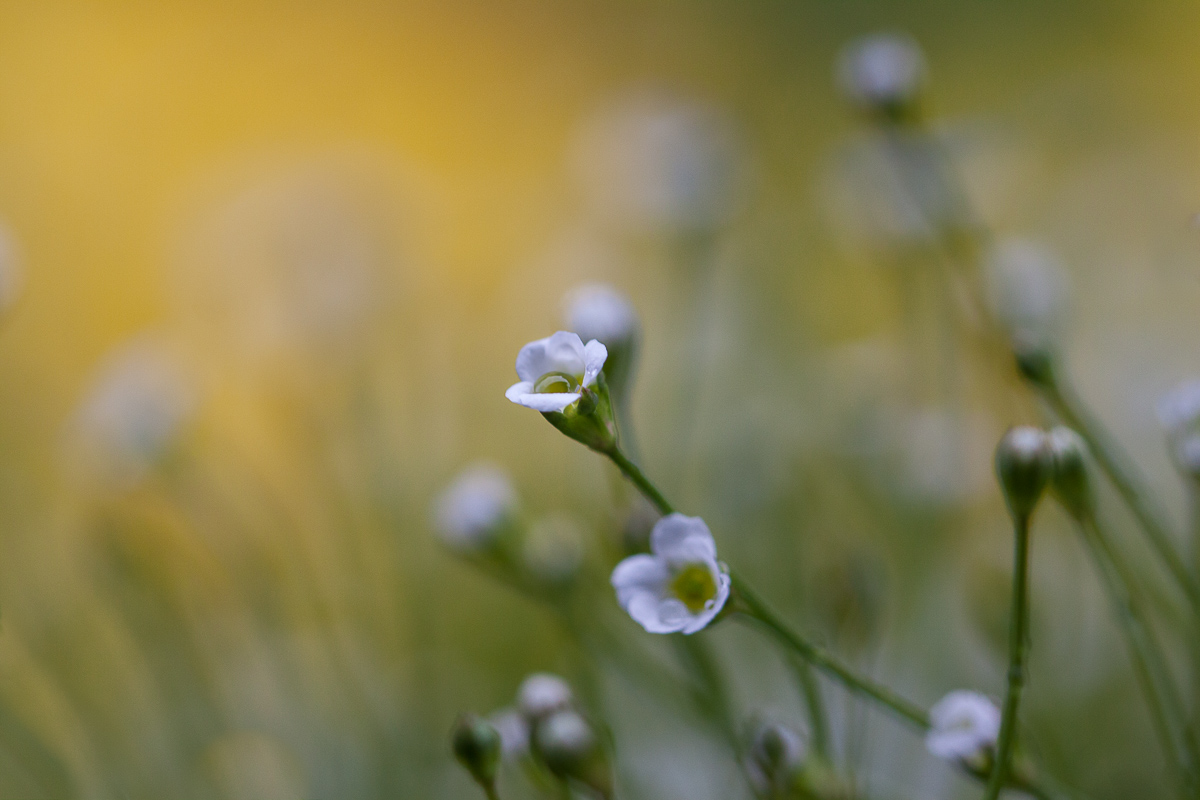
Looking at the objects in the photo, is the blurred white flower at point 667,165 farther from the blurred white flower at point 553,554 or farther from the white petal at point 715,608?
the white petal at point 715,608

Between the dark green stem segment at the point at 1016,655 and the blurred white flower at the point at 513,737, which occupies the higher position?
the dark green stem segment at the point at 1016,655

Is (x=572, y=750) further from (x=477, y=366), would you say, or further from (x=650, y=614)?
(x=477, y=366)

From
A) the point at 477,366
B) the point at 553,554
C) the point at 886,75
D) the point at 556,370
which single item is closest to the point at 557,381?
the point at 556,370

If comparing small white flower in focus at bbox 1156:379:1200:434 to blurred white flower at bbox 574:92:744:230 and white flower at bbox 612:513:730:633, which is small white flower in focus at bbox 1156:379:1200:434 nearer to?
white flower at bbox 612:513:730:633

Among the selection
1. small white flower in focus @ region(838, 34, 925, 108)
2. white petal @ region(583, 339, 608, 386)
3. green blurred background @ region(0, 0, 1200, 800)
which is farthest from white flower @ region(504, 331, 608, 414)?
small white flower in focus @ region(838, 34, 925, 108)

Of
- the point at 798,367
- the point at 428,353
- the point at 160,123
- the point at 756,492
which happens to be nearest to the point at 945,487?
the point at 756,492

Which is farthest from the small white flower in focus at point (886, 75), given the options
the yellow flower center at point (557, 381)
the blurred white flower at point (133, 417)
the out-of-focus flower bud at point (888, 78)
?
the blurred white flower at point (133, 417)

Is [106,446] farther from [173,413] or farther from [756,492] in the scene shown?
[756,492]
